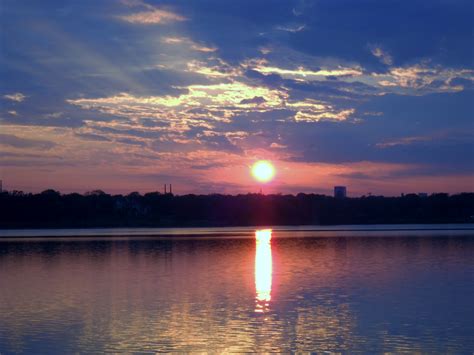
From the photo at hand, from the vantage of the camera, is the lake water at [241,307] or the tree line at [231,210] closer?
the lake water at [241,307]

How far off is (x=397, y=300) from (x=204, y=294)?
28.9ft

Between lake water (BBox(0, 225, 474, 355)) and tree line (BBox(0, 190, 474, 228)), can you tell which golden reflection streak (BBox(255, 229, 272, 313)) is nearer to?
lake water (BBox(0, 225, 474, 355))

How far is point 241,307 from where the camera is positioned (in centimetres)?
2739

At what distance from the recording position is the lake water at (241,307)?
2073 centimetres

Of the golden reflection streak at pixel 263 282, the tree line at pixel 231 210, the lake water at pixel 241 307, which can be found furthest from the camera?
the tree line at pixel 231 210

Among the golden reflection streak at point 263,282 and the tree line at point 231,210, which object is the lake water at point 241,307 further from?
the tree line at point 231,210

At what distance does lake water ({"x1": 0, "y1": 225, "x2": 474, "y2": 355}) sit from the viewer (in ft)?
68.0

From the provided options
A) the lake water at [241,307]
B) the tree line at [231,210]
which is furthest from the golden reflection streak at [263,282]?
the tree line at [231,210]

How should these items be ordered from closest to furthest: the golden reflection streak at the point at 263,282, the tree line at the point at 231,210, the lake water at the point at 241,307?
the lake water at the point at 241,307, the golden reflection streak at the point at 263,282, the tree line at the point at 231,210

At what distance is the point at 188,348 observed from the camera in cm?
2002

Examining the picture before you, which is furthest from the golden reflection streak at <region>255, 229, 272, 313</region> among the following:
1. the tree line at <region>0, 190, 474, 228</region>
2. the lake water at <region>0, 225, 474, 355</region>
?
the tree line at <region>0, 190, 474, 228</region>

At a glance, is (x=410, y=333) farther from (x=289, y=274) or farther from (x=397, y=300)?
(x=289, y=274)

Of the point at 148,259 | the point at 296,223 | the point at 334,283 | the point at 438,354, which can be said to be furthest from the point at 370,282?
the point at 296,223

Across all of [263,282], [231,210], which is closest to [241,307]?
[263,282]
